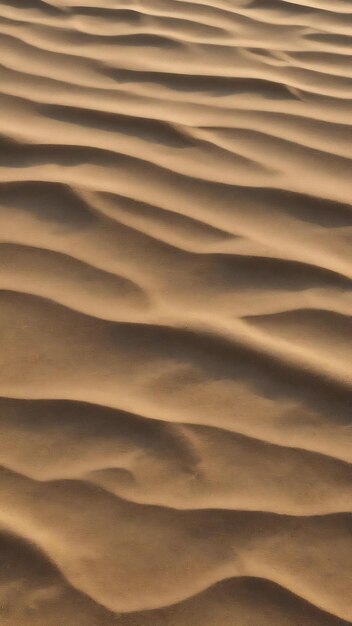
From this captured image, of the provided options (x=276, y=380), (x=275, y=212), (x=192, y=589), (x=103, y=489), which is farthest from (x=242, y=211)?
(x=192, y=589)

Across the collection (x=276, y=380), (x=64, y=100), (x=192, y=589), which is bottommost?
(x=192, y=589)

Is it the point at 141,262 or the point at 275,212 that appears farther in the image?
the point at 275,212

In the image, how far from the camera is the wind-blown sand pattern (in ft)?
4.25

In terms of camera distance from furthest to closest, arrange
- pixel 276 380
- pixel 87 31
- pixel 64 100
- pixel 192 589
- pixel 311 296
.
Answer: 1. pixel 87 31
2. pixel 64 100
3. pixel 311 296
4. pixel 276 380
5. pixel 192 589

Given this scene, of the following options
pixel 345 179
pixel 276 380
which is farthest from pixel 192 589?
pixel 345 179

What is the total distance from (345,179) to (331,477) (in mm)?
883

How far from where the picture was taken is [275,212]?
6.42 feet

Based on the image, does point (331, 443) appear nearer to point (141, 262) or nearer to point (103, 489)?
point (103, 489)

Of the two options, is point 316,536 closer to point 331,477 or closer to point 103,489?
point 331,477

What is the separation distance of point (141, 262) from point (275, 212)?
14.0 inches

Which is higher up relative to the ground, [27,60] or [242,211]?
[27,60]

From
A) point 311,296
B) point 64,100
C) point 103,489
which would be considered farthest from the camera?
point 64,100

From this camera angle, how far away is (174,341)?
1.62 m

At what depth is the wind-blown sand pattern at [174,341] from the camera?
1.30 m
